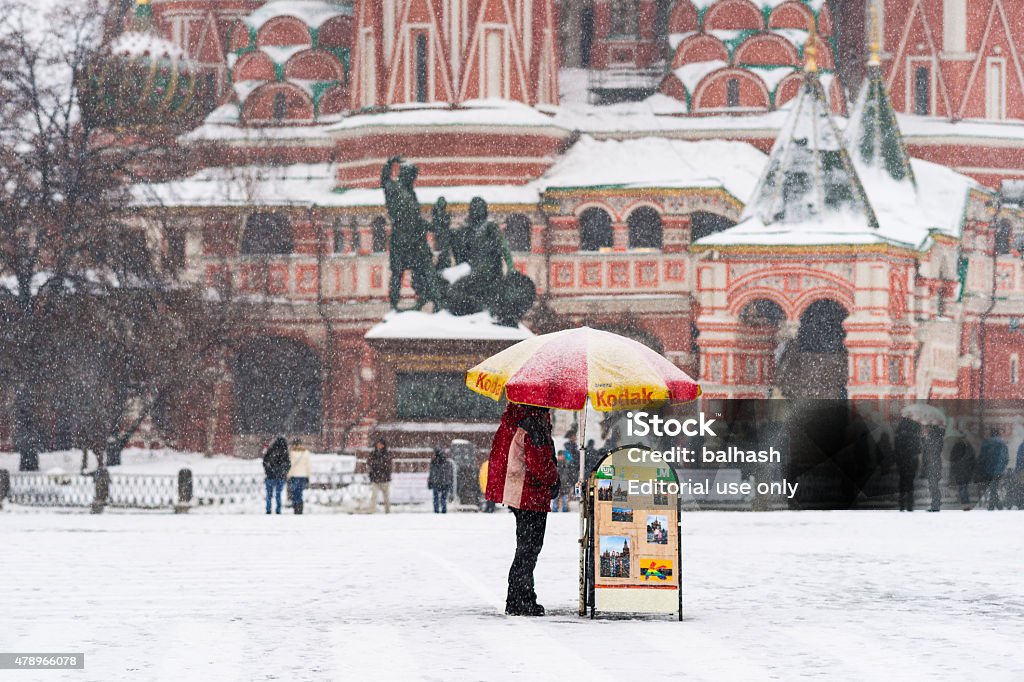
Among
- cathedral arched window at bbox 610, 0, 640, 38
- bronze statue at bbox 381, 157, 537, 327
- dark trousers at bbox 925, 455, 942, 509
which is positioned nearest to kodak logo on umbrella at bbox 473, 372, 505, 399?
dark trousers at bbox 925, 455, 942, 509

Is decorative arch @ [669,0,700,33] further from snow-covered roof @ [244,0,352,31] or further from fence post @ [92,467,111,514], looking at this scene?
fence post @ [92,467,111,514]

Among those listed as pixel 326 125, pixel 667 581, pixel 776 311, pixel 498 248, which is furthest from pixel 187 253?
pixel 667 581

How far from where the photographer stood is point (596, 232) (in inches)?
2142

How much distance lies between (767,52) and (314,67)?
11920mm

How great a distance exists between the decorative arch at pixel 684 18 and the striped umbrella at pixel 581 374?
141 ft

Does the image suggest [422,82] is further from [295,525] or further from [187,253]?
[295,525]

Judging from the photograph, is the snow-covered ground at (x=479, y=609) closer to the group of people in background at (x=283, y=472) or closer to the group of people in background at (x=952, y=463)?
the group of people in background at (x=952, y=463)

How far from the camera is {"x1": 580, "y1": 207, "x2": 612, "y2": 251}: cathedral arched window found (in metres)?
54.0

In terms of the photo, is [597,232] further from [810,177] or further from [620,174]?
[810,177]

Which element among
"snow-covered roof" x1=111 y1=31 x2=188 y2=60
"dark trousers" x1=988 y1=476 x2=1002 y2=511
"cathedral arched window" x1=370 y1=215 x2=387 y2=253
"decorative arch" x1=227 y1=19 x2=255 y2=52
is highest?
"decorative arch" x1=227 y1=19 x2=255 y2=52

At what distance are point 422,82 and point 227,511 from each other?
950 inches

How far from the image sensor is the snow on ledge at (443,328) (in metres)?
34.7

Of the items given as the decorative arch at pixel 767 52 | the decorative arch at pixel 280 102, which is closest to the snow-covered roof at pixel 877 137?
the decorative arch at pixel 767 52

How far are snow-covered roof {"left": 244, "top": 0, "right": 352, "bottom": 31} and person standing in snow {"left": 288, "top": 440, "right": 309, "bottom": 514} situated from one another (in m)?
28.4
